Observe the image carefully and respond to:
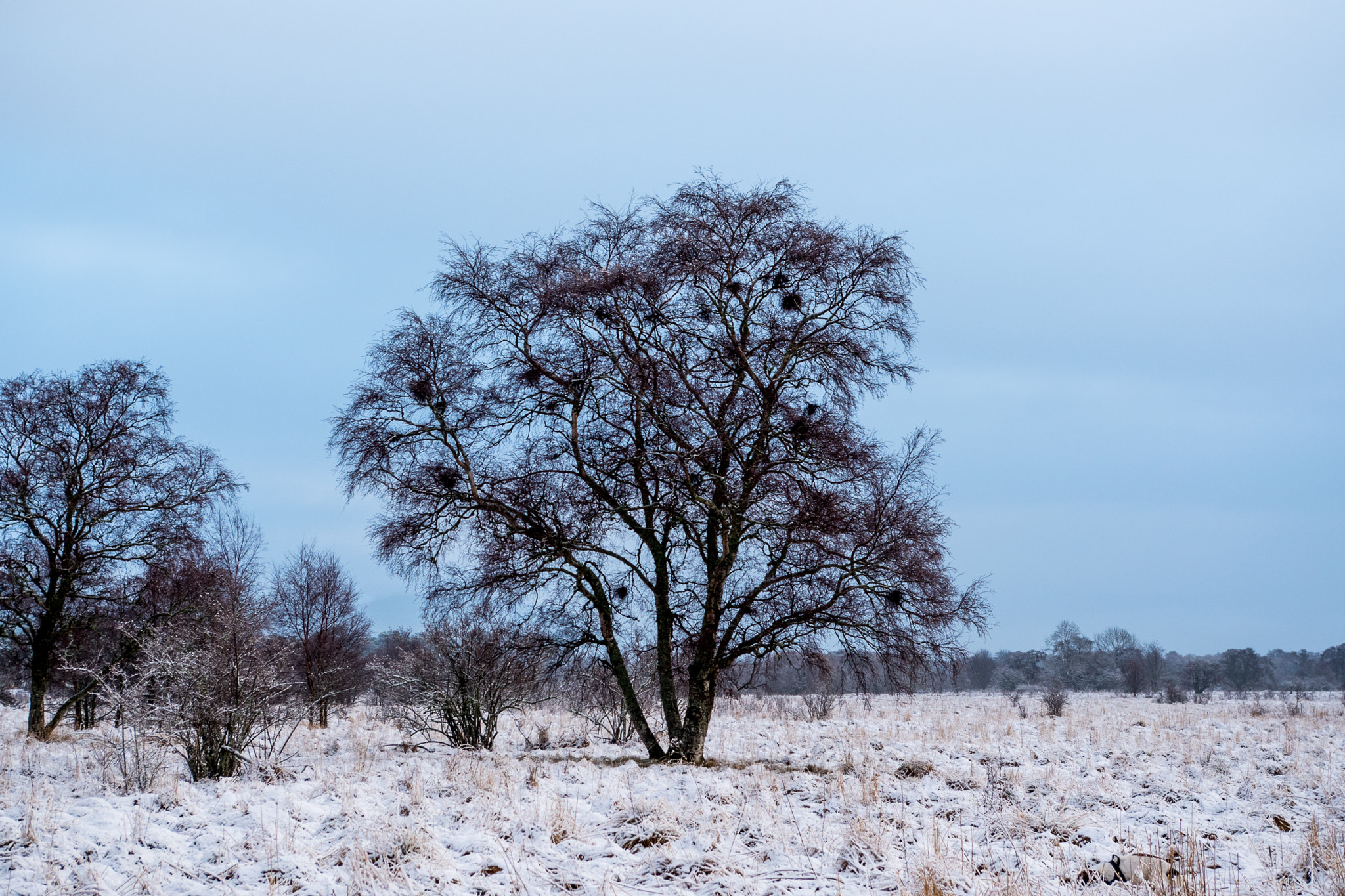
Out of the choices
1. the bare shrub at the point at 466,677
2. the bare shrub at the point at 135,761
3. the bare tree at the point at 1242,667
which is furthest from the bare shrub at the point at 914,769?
the bare tree at the point at 1242,667

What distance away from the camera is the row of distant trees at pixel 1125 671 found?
56094 mm

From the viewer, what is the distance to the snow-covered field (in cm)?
552

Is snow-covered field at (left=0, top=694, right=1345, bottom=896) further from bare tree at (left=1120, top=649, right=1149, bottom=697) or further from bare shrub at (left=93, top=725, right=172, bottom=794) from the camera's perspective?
bare tree at (left=1120, top=649, right=1149, bottom=697)

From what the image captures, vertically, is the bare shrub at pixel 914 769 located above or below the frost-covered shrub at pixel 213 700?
below

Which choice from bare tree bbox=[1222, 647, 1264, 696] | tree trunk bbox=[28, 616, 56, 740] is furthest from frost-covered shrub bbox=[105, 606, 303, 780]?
bare tree bbox=[1222, 647, 1264, 696]

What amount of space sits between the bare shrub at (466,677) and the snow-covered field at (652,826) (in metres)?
1.26

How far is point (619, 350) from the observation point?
495 inches

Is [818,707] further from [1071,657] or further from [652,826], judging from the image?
[1071,657]

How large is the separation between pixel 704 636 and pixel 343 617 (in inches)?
693

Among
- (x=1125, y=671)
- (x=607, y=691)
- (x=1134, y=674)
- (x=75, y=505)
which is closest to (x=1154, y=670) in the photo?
(x=1125, y=671)

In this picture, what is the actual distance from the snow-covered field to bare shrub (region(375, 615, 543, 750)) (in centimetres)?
126

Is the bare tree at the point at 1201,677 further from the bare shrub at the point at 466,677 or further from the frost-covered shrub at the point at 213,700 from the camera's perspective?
the frost-covered shrub at the point at 213,700

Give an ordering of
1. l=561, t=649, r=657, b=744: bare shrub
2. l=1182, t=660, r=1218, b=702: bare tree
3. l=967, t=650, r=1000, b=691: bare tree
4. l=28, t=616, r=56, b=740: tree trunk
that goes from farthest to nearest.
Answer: l=967, t=650, r=1000, b=691: bare tree
l=1182, t=660, r=1218, b=702: bare tree
l=28, t=616, r=56, b=740: tree trunk
l=561, t=649, r=657, b=744: bare shrub

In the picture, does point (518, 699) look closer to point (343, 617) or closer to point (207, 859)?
point (207, 859)
